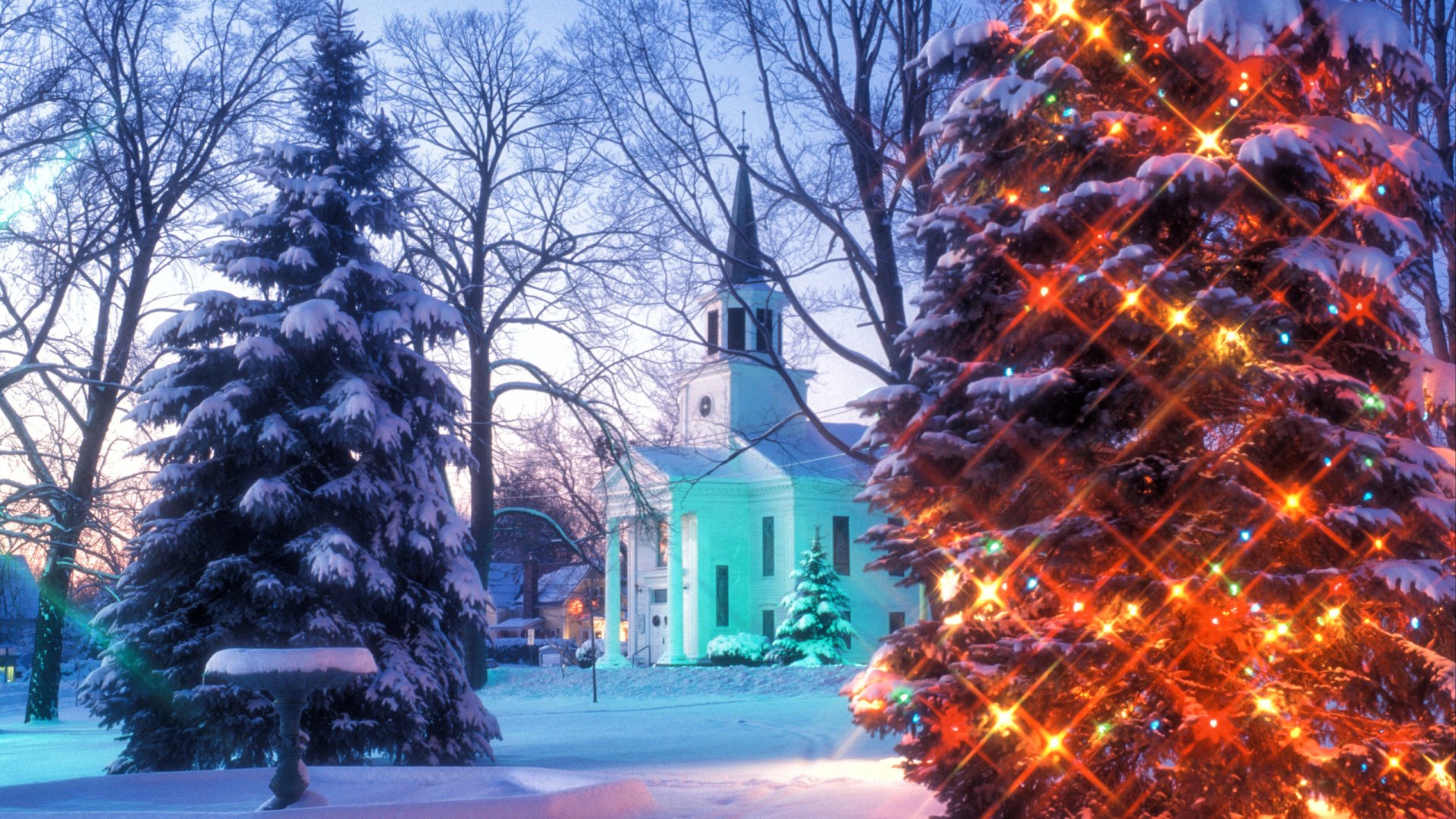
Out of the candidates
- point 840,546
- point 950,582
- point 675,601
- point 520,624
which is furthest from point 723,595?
point 520,624

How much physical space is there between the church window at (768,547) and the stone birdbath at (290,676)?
3542 centimetres

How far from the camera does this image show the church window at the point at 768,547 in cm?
4388

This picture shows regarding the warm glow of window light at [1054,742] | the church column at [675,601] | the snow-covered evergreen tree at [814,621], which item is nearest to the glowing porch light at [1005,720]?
the warm glow of window light at [1054,742]

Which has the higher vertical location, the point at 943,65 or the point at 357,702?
the point at 943,65

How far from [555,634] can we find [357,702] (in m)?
68.4

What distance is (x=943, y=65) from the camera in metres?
8.22

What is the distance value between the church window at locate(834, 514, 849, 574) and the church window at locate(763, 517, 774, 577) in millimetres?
2244

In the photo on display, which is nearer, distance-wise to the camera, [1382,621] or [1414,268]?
[1382,621]

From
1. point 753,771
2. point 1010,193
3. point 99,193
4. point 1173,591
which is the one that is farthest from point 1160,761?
point 99,193

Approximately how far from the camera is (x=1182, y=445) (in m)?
7.14

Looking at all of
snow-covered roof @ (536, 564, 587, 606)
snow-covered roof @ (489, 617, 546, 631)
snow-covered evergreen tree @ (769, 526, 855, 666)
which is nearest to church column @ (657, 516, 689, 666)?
snow-covered evergreen tree @ (769, 526, 855, 666)

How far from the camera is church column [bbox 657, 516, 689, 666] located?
43.3 metres

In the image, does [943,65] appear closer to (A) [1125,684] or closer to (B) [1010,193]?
(B) [1010,193]

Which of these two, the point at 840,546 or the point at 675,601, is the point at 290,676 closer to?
the point at 675,601
